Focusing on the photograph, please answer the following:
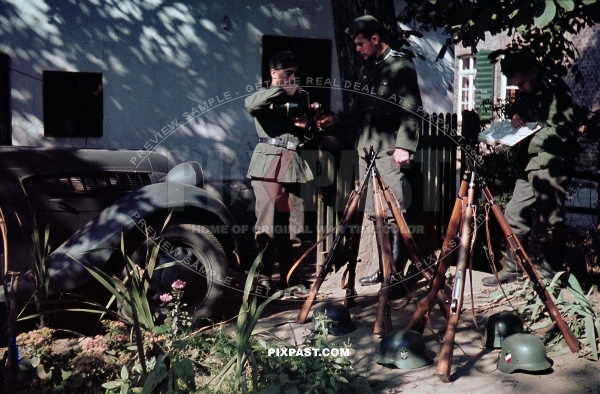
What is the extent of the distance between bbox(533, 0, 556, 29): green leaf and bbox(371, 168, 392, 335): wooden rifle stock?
4.47 feet

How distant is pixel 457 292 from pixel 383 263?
77cm

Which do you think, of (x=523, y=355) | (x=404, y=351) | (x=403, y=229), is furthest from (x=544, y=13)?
(x=404, y=351)

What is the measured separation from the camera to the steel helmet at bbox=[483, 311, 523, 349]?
4.77m

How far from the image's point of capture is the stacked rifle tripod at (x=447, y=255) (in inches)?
174

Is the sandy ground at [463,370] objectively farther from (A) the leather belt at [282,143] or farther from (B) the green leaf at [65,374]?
(A) the leather belt at [282,143]

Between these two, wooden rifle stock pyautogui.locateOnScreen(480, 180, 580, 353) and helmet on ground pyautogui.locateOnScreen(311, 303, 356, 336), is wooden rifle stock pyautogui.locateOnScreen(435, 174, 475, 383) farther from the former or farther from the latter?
helmet on ground pyautogui.locateOnScreen(311, 303, 356, 336)

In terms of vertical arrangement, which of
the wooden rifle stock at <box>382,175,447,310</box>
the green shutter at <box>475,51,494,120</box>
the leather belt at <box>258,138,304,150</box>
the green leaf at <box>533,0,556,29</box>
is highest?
the green shutter at <box>475,51,494,120</box>

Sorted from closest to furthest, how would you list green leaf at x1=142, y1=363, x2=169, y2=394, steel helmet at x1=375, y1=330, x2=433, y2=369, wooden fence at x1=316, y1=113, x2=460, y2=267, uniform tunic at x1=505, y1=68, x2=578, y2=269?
green leaf at x1=142, y1=363, x2=169, y2=394
steel helmet at x1=375, y1=330, x2=433, y2=369
uniform tunic at x1=505, y1=68, x2=578, y2=269
wooden fence at x1=316, y1=113, x2=460, y2=267

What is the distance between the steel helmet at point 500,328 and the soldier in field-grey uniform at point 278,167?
1702mm

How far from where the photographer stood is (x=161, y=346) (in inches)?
154

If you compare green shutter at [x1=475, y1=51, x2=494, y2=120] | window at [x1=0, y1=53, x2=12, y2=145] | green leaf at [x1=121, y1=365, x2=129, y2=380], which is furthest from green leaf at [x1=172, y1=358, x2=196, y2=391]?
green shutter at [x1=475, y1=51, x2=494, y2=120]

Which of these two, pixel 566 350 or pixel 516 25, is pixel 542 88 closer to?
pixel 516 25

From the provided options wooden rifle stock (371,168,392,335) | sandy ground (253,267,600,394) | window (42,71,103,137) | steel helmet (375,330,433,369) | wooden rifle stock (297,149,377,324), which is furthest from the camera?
window (42,71,103,137)

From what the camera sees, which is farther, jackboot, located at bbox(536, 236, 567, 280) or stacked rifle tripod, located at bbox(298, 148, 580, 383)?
jackboot, located at bbox(536, 236, 567, 280)
